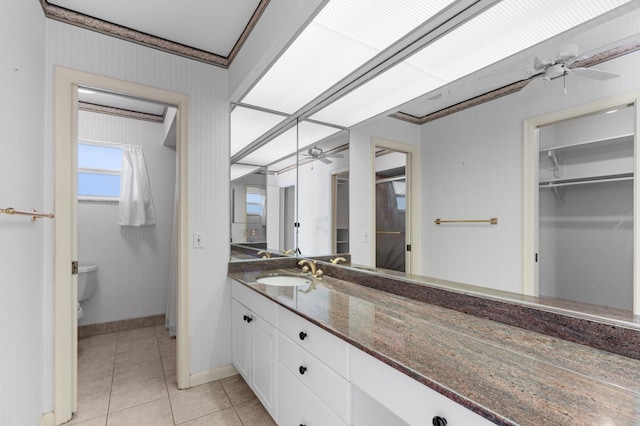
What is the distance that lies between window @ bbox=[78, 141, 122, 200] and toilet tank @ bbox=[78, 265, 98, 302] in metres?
0.72

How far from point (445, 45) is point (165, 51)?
1822 mm

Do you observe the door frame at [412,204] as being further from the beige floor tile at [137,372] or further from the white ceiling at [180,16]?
the beige floor tile at [137,372]

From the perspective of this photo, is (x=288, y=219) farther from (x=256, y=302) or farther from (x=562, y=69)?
(x=562, y=69)

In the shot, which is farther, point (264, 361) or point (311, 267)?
point (311, 267)

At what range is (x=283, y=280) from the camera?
7.09ft

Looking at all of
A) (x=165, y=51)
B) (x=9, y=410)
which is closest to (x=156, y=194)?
(x=165, y=51)

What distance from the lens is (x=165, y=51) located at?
2.10 meters

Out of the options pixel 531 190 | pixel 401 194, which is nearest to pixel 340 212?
pixel 401 194

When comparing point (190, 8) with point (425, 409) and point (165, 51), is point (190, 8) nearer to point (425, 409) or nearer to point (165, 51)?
point (165, 51)

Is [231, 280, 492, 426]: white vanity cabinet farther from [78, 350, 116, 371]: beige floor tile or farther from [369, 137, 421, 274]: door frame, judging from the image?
[78, 350, 116, 371]: beige floor tile

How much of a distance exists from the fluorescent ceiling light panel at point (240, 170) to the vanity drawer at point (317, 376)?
1.31 meters

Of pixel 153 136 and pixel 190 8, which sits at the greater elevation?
pixel 190 8

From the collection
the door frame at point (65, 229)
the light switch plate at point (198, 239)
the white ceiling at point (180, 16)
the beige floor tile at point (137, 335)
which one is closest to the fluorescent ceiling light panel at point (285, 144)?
the light switch plate at point (198, 239)

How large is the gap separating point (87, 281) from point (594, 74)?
3.83m
